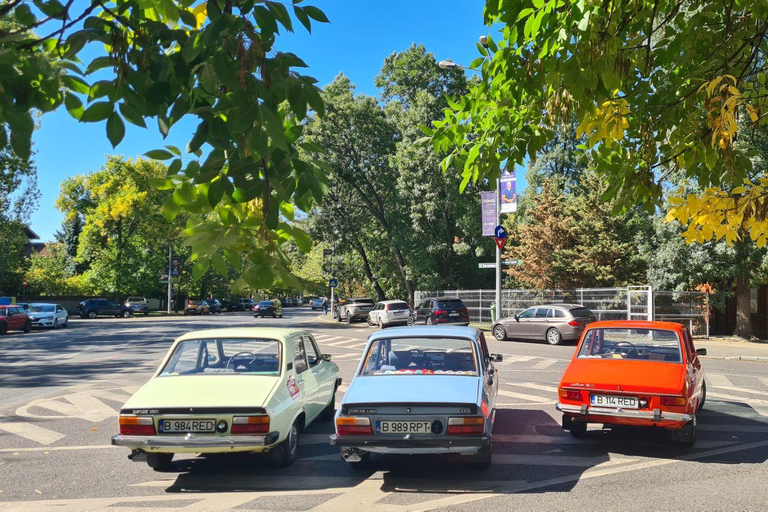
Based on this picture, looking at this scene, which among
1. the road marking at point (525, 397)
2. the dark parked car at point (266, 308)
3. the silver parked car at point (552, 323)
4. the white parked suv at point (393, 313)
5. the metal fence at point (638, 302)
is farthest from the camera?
the dark parked car at point (266, 308)

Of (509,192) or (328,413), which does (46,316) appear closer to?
(509,192)

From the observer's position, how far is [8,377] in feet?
50.2

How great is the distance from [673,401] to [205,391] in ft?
17.7

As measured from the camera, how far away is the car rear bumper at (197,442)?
630 cm

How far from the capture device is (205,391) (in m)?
6.83

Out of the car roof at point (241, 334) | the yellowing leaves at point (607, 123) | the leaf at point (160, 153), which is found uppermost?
the yellowing leaves at point (607, 123)

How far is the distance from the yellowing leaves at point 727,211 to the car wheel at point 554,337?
20.6m

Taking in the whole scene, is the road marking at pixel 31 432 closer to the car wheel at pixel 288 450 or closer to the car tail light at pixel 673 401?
the car wheel at pixel 288 450

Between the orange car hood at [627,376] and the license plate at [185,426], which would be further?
the orange car hood at [627,376]

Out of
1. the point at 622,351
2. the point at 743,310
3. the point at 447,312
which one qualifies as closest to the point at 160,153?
the point at 622,351

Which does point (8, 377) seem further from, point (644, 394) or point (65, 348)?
point (644, 394)

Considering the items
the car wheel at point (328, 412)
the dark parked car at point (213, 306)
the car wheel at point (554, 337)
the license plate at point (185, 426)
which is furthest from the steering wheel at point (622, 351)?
the dark parked car at point (213, 306)

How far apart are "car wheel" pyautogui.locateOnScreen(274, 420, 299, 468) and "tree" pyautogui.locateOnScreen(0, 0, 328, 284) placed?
157 inches

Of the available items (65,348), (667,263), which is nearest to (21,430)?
(65,348)
